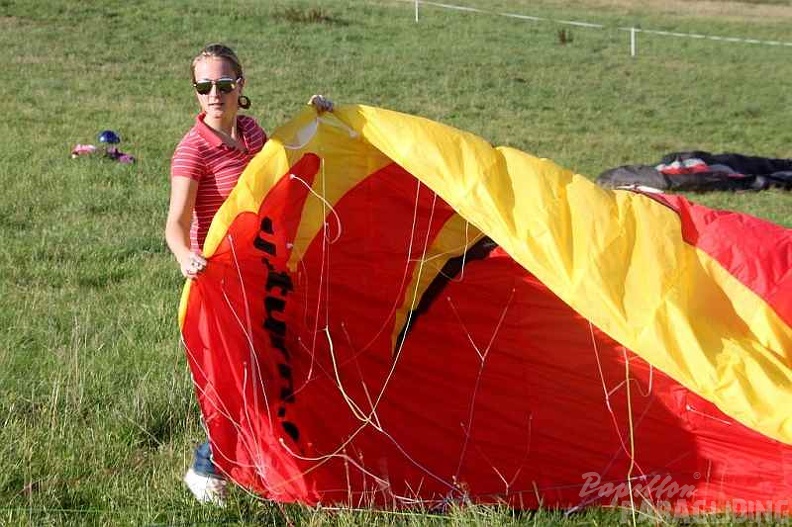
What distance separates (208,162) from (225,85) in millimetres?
275

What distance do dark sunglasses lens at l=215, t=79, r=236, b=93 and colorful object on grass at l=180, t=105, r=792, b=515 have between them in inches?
9.8

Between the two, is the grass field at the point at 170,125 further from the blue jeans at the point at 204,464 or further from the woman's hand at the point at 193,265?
the woman's hand at the point at 193,265

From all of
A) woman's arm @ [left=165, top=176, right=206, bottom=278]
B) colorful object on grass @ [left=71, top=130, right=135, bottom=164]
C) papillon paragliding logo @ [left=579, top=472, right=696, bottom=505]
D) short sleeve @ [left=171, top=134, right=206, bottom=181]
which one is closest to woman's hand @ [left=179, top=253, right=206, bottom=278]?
woman's arm @ [left=165, top=176, right=206, bottom=278]

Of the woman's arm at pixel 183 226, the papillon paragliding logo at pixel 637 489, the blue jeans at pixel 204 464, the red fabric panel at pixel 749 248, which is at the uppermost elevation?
the woman's arm at pixel 183 226

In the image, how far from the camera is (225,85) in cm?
334

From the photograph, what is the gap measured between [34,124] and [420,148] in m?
8.84

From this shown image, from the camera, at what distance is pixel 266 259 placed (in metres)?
3.43

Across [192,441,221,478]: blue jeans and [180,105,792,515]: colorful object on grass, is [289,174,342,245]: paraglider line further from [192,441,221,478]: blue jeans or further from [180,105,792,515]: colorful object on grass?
[192,441,221,478]: blue jeans

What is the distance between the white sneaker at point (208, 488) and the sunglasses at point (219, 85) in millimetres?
1350

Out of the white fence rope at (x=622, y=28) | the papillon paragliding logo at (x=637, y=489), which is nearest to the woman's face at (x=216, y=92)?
the papillon paragliding logo at (x=637, y=489)

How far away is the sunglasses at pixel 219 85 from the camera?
3.33 meters

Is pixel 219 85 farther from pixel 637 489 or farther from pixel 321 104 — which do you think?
pixel 637 489

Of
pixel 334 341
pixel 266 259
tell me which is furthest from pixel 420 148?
pixel 334 341

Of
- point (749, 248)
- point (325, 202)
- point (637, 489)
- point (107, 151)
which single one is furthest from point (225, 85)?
point (107, 151)
